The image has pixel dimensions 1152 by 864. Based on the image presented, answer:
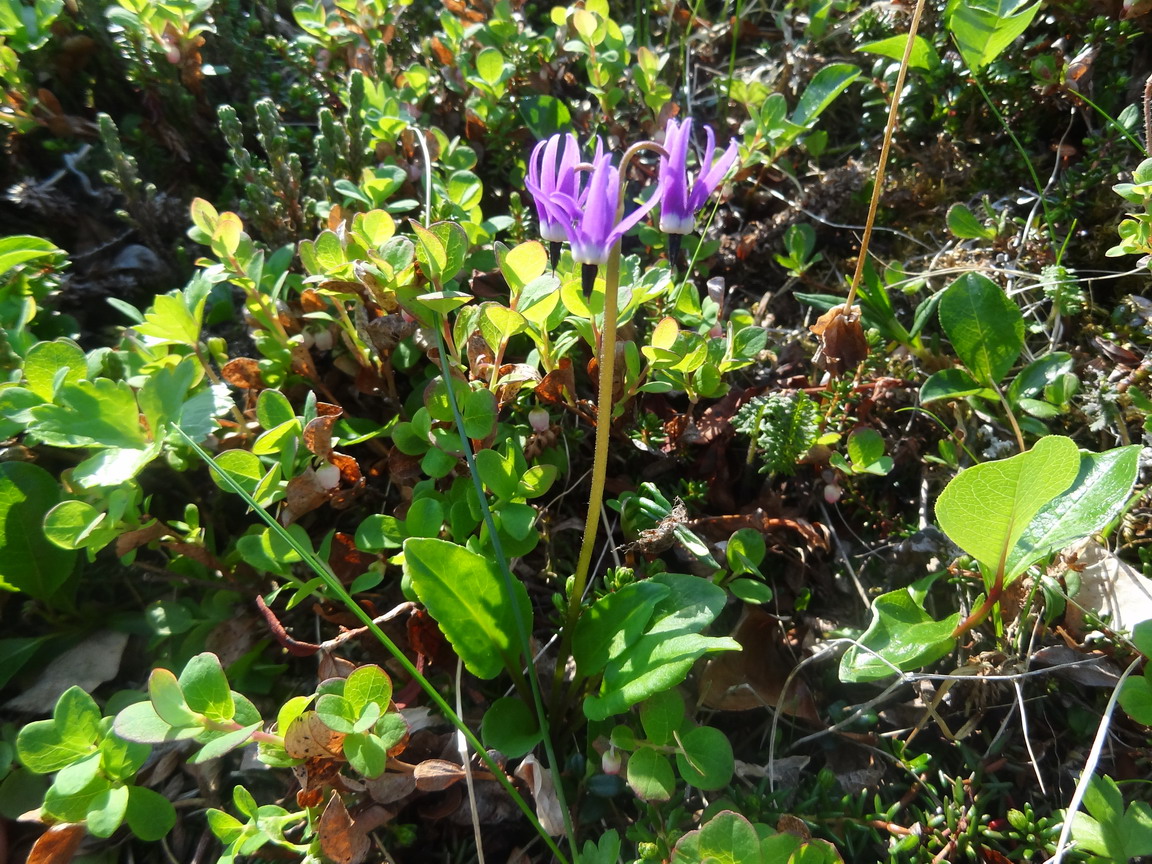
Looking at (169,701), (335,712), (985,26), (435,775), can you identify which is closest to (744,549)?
(435,775)

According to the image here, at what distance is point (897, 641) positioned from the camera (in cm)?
146

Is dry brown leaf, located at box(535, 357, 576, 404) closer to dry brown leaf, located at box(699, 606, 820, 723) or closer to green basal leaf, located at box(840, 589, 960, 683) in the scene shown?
dry brown leaf, located at box(699, 606, 820, 723)

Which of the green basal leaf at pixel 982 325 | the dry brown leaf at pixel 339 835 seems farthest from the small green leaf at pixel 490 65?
the dry brown leaf at pixel 339 835

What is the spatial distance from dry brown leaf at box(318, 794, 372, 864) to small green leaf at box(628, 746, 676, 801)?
1.71ft

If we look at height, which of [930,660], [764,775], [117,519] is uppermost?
[117,519]

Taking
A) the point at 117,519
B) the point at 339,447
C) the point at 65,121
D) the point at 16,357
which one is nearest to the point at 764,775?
the point at 339,447

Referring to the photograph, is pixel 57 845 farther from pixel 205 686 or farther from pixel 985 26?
pixel 985 26

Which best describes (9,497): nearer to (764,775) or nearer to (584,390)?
Result: (584,390)

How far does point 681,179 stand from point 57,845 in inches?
69.2

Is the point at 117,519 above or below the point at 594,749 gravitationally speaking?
above

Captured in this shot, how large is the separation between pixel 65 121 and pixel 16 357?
4.48 feet

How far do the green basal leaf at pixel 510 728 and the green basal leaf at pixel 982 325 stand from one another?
53.5 inches

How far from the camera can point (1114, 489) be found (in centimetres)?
139

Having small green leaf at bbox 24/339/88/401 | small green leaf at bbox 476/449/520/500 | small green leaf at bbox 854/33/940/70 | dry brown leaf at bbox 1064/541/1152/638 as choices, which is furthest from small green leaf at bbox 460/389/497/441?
small green leaf at bbox 854/33/940/70
